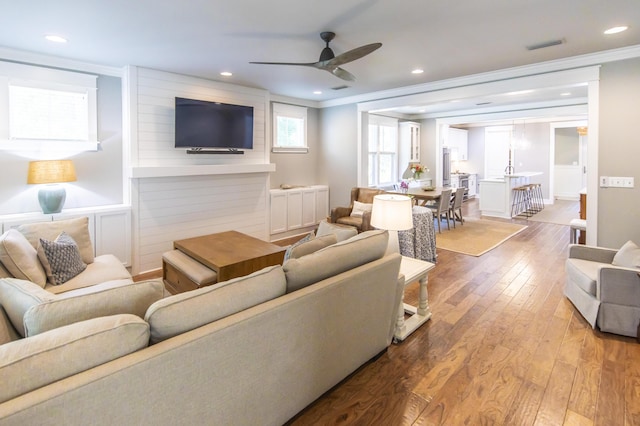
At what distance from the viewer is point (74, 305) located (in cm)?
146

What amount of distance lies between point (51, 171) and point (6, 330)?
8.95 feet

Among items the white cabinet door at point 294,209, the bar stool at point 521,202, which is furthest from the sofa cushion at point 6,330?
the bar stool at point 521,202

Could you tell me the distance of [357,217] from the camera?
5.69 m

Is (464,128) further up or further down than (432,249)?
further up

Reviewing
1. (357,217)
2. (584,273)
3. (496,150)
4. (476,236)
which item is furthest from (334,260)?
(496,150)

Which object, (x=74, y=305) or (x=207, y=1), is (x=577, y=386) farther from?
(x=207, y=1)

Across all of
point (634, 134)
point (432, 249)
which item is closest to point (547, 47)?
point (634, 134)

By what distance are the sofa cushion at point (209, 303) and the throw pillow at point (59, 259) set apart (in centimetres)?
195

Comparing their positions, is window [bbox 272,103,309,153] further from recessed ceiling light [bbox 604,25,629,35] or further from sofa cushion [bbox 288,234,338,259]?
recessed ceiling light [bbox 604,25,629,35]

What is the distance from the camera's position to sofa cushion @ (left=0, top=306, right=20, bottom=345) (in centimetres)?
163

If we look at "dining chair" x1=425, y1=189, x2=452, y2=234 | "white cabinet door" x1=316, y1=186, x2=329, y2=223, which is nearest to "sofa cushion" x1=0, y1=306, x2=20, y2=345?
"white cabinet door" x1=316, y1=186, x2=329, y2=223

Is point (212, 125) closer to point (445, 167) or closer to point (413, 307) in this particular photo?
point (413, 307)

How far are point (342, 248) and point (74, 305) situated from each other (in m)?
1.43

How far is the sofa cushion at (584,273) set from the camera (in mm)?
3113
